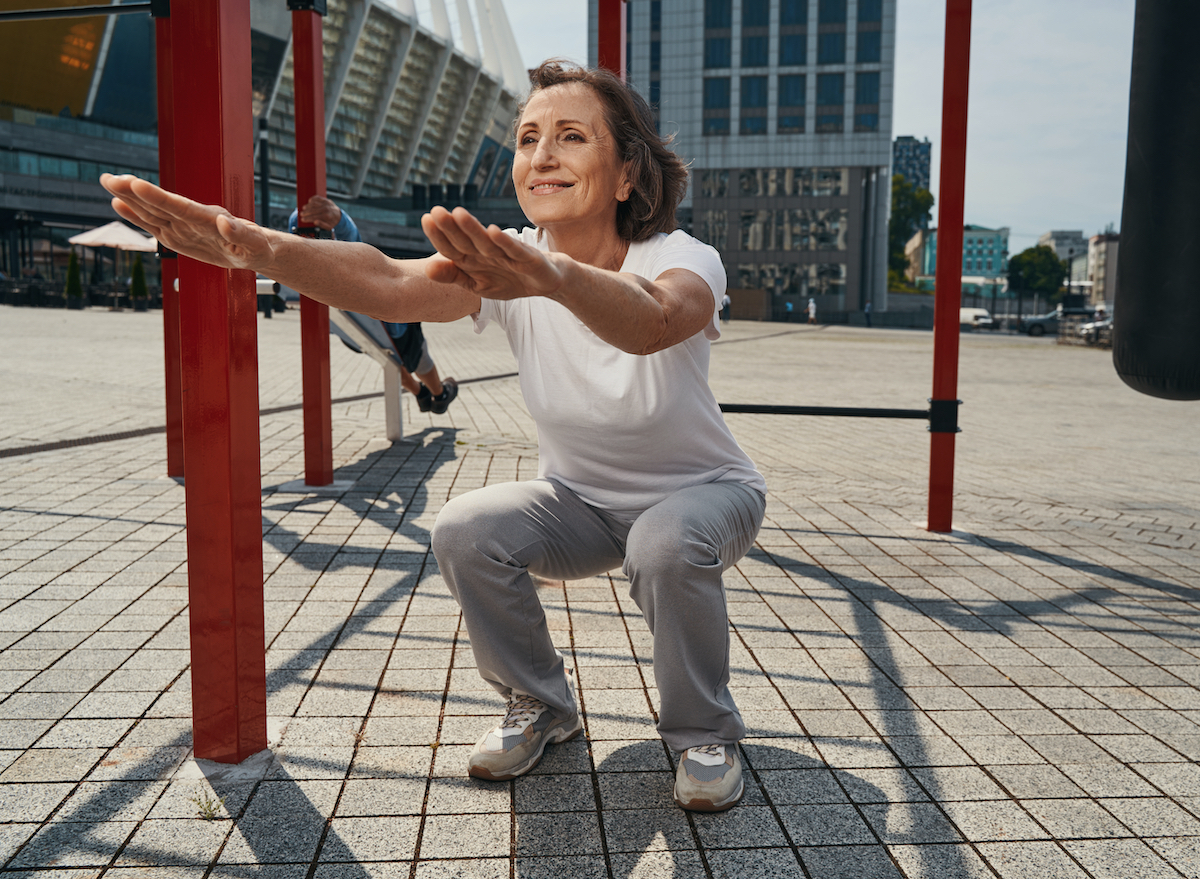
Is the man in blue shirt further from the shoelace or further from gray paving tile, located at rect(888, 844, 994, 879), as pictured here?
gray paving tile, located at rect(888, 844, 994, 879)

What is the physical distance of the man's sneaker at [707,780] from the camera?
6.79ft

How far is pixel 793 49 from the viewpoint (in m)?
63.3

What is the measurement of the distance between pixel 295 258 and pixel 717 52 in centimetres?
6803

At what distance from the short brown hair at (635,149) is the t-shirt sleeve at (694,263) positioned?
0.53ft

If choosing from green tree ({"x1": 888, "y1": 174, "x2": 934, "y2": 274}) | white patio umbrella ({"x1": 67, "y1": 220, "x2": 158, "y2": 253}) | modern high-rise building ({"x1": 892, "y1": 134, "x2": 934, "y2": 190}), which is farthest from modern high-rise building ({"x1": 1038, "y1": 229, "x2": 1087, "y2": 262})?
white patio umbrella ({"x1": 67, "y1": 220, "x2": 158, "y2": 253})

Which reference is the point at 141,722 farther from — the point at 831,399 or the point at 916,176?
the point at 916,176

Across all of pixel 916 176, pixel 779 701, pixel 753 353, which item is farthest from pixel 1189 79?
pixel 916 176

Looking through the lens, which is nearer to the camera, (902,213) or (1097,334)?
(1097,334)

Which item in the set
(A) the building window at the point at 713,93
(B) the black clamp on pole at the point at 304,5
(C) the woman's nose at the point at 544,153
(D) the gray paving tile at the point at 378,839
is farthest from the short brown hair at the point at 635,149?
(A) the building window at the point at 713,93

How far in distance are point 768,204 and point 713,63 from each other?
10.0 metres

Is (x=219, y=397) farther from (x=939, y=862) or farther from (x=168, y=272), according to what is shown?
(x=168, y=272)

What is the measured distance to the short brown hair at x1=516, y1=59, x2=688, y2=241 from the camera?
226 cm

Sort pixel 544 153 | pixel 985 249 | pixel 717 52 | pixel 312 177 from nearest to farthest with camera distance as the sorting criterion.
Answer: pixel 544 153, pixel 312 177, pixel 717 52, pixel 985 249

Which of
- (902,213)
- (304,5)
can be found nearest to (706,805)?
(304,5)
